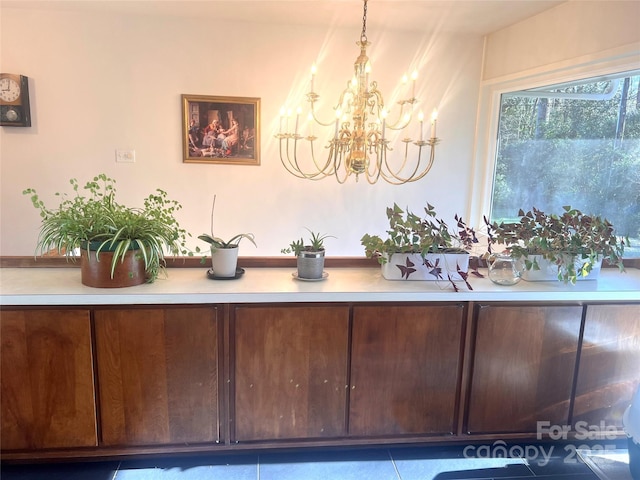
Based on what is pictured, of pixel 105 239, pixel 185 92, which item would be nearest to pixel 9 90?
pixel 185 92

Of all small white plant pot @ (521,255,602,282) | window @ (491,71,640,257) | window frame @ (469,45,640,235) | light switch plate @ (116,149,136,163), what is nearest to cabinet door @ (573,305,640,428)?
small white plant pot @ (521,255,602,282)

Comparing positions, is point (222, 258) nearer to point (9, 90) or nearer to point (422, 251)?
point (422, 251)

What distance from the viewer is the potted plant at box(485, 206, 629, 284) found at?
1.67m

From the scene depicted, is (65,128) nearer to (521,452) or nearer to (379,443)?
(379,443)

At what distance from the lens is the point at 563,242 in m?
1.68

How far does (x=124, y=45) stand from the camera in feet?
10.8

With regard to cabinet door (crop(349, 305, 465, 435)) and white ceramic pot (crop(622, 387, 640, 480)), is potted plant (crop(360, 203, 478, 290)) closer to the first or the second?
cabinet door (crop(349, 305, 465, 435))

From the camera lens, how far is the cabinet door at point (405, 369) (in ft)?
5.31

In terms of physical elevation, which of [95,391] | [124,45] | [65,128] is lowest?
[95,391]

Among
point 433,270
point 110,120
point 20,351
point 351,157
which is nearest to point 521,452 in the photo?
point 433,270

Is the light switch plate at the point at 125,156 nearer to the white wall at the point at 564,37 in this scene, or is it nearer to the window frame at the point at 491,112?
the window frame at the point at 491,112

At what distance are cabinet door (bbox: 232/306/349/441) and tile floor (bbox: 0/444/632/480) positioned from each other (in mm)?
148

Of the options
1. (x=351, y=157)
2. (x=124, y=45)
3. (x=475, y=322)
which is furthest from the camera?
(x=124, y=45)

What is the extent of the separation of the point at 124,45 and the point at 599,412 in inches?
159
